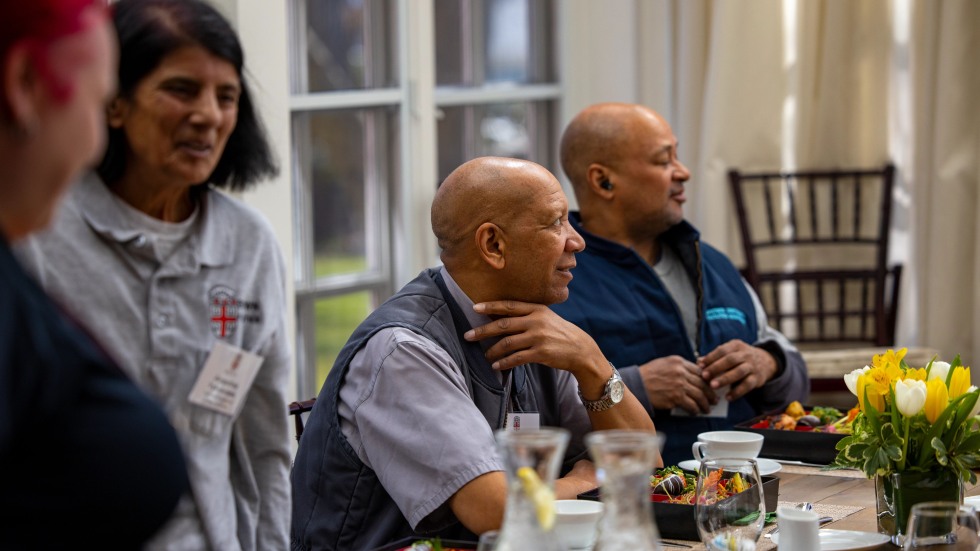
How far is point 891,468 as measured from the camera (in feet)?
6.42

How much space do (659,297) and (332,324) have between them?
113cm

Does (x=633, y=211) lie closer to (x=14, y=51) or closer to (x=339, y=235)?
(x=339, y=235)

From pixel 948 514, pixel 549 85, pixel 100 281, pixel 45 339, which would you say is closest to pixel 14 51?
pixel 45 339

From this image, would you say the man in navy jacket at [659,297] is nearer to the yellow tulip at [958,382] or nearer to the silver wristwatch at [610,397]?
the silver wristwatch at [610,397]

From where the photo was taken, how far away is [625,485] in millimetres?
1272

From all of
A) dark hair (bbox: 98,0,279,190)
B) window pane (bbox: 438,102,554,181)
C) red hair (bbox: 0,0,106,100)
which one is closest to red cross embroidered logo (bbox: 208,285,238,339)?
dark hair (bbox: 98,0,279,190)

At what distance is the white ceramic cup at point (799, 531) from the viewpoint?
175 centimetres

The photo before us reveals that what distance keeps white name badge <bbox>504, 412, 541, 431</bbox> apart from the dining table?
1.39 ft

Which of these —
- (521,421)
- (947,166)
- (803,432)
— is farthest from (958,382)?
(947,166)

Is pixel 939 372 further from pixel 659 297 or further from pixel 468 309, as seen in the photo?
pixel 659 297

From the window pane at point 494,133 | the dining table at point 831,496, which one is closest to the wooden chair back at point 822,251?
the window pane at point 494,133

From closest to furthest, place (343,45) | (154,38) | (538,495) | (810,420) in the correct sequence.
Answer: (538,495)
(154,38)
(810,420)
(343,45)

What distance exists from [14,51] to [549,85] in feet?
12.5

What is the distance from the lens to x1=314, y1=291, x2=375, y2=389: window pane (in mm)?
3777
